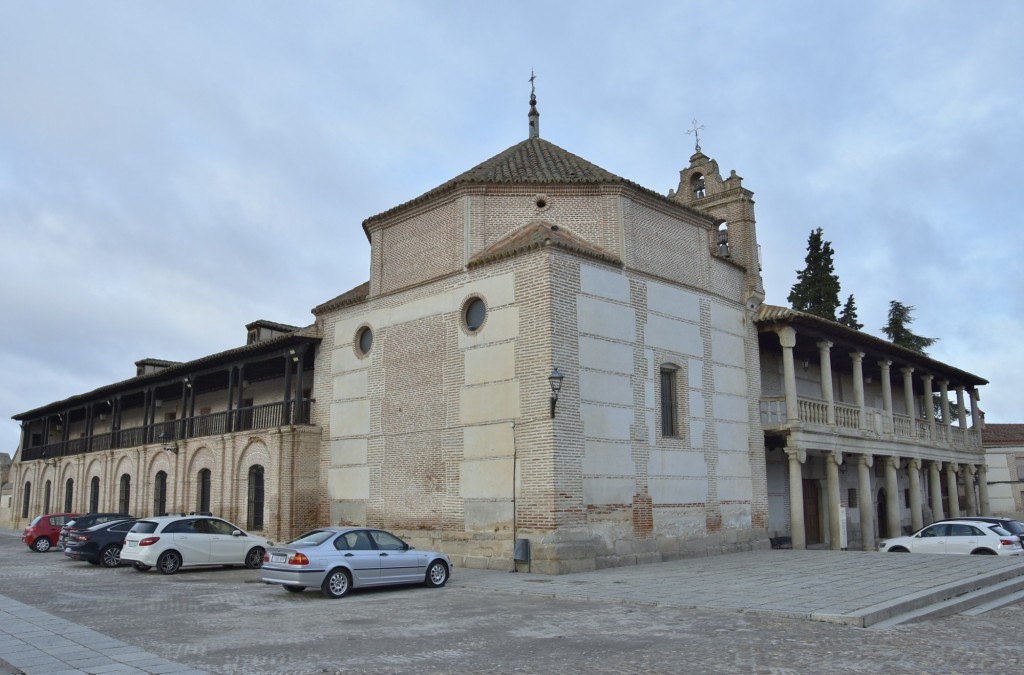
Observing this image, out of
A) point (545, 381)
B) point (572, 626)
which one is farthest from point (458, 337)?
point (572, 626)

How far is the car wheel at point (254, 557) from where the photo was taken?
765 inches

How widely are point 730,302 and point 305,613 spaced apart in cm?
1526

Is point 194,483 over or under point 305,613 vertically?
over

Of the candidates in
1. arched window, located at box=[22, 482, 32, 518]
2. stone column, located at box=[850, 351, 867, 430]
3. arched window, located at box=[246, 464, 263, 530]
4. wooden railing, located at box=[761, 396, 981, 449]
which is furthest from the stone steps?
arched window, located at box=[22, 482, 32, 518]

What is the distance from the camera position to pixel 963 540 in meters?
20.5

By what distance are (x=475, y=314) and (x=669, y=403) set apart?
212 inches

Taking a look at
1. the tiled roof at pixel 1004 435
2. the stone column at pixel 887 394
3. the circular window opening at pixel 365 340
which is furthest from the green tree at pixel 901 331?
the circular window opening at pixel 365 340

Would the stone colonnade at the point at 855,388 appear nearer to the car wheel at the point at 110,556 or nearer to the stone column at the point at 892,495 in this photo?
the stone column at the point at 892,495

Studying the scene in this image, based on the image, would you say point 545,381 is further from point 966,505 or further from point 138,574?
point 966,505

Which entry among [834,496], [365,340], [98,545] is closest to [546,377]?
[365,340]

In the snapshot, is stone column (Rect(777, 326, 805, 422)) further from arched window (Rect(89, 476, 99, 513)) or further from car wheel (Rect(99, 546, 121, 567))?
arched window (Rect(89, 476, 99, 513))

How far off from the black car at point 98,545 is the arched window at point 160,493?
35.1 ft

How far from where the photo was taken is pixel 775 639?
938cm

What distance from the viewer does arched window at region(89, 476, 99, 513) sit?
36.6m
